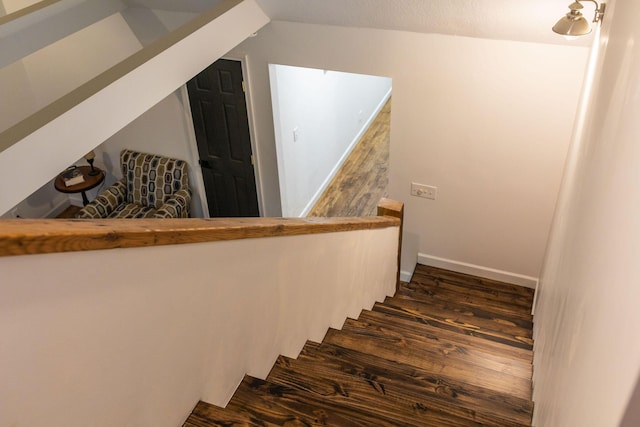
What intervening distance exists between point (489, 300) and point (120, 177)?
4049 millimetres

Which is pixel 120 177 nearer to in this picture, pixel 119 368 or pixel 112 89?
pixel 112 89

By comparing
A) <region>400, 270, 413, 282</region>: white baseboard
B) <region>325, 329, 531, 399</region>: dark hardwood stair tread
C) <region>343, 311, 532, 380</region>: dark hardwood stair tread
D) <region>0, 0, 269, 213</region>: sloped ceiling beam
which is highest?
<region>0, 0, 269, 213</region>: sloped ceiling beam

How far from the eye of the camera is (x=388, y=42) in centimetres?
406

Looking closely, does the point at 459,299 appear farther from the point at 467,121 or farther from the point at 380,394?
the point at 380,394

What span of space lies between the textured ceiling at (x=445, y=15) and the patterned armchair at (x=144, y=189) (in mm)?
2119

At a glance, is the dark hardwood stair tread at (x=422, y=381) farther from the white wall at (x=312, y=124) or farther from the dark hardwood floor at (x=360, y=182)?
the dark hardwood floor at (x=360, y=182)

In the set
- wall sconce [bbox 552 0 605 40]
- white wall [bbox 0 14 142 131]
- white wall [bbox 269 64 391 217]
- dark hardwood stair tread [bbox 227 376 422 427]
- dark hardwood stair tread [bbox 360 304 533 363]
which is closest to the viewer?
dark hardwood stair tread [bbox 227 376 422 427]

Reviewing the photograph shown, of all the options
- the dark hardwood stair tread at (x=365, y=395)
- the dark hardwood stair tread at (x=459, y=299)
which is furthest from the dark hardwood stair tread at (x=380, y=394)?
the dark hardwood stair tread at (x=459, y=299)

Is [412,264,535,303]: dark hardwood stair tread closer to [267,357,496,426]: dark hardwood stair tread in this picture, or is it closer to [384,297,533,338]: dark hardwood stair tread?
[384,297,533,338]: dark hardwood stair tread

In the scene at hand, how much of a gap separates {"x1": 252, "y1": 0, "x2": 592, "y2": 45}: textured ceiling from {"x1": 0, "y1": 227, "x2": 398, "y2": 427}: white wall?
1.80 m

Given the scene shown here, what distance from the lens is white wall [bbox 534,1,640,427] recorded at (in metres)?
0.95

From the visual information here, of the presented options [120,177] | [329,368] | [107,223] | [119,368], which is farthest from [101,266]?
[120,177]

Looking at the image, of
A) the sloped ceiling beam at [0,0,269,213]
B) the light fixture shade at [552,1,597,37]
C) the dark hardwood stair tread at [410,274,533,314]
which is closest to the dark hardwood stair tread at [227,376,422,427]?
the sloped ceiling beam at [0,0,269,213]

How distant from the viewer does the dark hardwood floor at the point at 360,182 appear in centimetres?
626
